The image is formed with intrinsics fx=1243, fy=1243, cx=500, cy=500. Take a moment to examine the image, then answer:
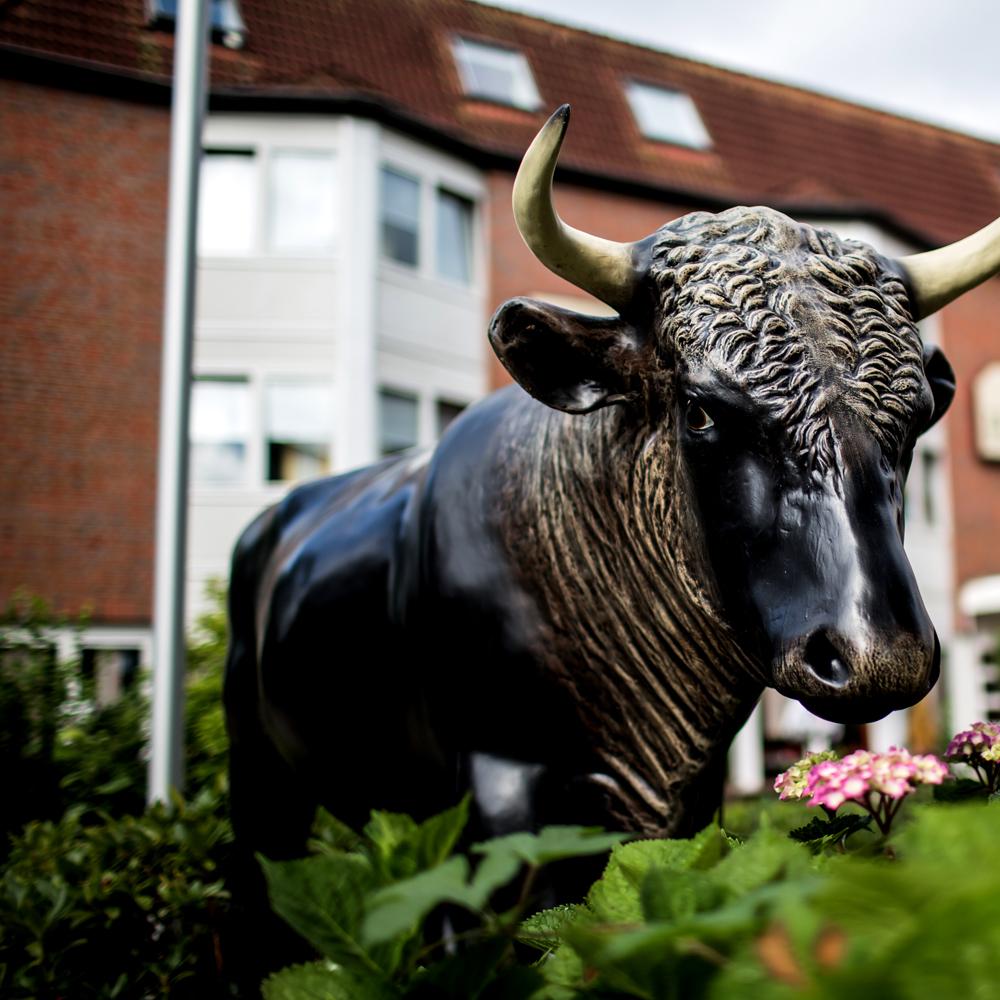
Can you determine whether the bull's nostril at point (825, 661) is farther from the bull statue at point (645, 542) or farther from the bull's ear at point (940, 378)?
the bull's ear at point (940, 378)

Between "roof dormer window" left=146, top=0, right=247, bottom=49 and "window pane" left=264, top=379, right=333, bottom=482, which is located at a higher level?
"roof dormer window" left=146, top=0, right=247, bottom=49

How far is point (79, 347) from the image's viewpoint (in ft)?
49.9

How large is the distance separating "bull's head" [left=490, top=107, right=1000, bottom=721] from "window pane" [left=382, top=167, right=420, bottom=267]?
14.3 m

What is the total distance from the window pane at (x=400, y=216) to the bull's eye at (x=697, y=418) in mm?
14633

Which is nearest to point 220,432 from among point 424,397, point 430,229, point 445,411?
point 424,397

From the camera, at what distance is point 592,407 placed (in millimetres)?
2492

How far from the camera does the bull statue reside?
1.96 m

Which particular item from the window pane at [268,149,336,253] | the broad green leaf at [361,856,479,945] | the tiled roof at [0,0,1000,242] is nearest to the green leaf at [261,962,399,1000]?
the broad green leaf at [361,856,479,945]

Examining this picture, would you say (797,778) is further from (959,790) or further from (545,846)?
(545,846)

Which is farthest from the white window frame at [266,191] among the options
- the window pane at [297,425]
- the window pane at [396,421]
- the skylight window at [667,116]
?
the skylight window at [667,116]

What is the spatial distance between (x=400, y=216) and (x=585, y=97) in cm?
488

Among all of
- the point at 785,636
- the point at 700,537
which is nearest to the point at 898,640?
the point at 785,636

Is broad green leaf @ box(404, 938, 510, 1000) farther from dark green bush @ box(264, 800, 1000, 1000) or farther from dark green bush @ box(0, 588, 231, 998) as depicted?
dark green bush @ box(0, 588, 231, 998)

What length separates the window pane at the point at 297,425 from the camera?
15469 mm
